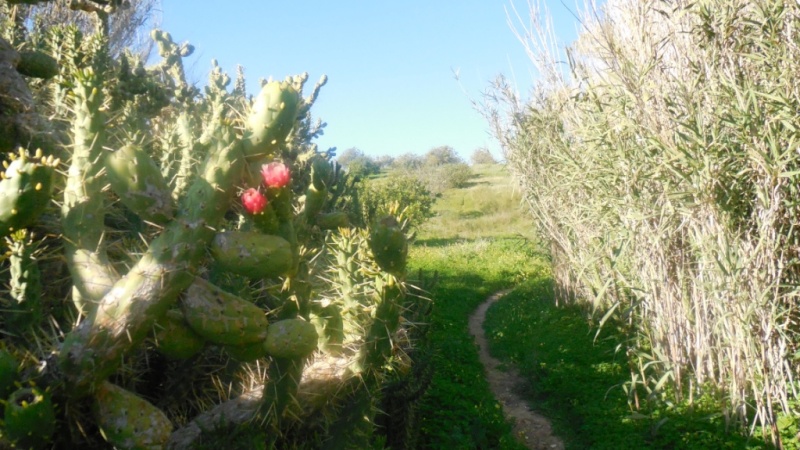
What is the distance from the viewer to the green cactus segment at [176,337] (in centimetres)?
239

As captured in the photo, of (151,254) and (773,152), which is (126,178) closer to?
(151,254)

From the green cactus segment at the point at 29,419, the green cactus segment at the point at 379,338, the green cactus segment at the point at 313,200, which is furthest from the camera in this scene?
the green cactus segment at the point at 313,200

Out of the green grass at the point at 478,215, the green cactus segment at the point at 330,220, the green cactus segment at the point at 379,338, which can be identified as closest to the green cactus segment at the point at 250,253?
the green cactus segment at the point at 379,338

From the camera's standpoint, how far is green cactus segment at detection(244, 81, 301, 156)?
8.00ft

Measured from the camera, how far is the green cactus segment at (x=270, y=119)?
8.00ft

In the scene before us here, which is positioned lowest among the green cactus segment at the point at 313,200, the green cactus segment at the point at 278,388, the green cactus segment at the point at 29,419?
the green cactus segment at the point at 278,388

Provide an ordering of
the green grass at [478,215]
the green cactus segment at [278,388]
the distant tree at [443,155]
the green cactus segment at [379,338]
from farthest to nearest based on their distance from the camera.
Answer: the distant tree at [443,155]
the green grass at [478,215]
the green cactus segment at [379,338]
the green cactus segment at [278,388]

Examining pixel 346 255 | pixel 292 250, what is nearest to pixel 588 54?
pixel 346 255

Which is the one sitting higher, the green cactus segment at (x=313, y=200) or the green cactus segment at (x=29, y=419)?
the green cactus segment at (x=313, y=200)

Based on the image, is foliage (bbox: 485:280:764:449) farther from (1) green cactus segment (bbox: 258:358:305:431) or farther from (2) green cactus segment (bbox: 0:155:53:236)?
(2) green cactus segment (bbox: 0:155:53:236)

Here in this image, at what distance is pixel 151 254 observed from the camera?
2.34 meters

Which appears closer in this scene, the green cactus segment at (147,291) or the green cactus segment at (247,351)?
the green cactus segment at (147,291)

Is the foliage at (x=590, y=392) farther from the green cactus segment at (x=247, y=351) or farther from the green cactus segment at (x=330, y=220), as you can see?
the green cactus segment at (x=247, y=351)

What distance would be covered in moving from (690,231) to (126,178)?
12.4 ft
